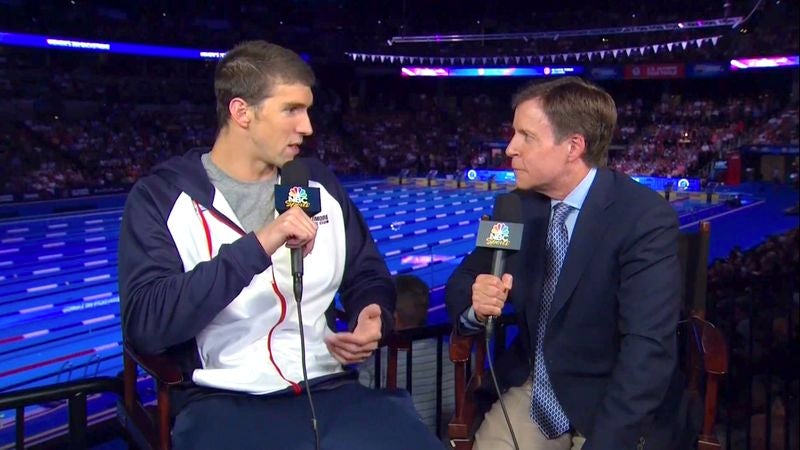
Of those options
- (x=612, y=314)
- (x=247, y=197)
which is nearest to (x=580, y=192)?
(x=612, y=314)

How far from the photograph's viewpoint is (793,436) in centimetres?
362

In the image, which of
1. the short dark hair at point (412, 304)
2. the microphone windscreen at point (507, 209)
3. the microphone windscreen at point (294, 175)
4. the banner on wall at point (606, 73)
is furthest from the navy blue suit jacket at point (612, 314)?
the banner on wall at point (606, 73)

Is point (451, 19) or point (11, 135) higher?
point (451, 19)

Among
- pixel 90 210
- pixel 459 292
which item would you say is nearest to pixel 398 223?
pixel 90 210

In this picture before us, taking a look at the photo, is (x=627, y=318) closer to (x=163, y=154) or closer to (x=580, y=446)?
(x=580, y=446)

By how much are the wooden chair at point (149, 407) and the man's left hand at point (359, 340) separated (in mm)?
437

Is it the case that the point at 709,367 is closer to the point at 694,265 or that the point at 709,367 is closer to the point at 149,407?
the point at 694,265

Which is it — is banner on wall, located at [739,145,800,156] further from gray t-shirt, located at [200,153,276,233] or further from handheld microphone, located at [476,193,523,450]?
gray t-shirt, located at [200,153,276,233]

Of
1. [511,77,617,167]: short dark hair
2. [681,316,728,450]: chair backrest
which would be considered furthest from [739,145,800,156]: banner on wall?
[511,77,617,167]: short dark hair

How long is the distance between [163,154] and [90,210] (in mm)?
6104

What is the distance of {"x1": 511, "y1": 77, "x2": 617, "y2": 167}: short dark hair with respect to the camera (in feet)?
7.11

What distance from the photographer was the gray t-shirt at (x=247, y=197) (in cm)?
217

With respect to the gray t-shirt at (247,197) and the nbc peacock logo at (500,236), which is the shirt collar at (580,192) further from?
the gray t-shirt at (247,197)

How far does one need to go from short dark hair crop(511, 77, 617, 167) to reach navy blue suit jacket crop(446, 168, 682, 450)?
0.11 meters
